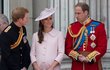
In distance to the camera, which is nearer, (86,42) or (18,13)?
(18,13)

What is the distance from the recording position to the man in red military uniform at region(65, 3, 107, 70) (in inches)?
239

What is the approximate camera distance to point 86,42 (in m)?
6.13

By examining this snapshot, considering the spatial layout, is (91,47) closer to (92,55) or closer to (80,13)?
(92,55)

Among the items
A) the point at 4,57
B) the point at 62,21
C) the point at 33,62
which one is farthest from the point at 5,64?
the point at 62,21

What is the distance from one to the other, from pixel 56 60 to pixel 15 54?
0.58 m

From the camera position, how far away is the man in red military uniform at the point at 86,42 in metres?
6.07

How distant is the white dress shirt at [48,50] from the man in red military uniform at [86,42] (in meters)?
0.13

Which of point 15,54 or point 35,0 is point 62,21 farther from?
point 15,54

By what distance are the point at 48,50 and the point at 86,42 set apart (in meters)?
0.50

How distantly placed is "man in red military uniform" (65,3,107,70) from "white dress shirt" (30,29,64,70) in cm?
13

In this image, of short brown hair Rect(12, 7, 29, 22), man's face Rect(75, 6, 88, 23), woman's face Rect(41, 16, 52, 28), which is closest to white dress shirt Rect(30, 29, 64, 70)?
woman's face Rect(41, 16, 52, 28)

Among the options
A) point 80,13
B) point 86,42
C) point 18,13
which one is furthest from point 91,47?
point 18,13

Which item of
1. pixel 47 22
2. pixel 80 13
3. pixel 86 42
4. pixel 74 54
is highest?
pixel 80 13

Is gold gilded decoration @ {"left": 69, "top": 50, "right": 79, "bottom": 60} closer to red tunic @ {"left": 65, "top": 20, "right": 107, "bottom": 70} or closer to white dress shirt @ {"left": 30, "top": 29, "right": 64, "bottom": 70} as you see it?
red tunic @ {"left": 65, "top": 20, "right": 107, "bottom": 70}
